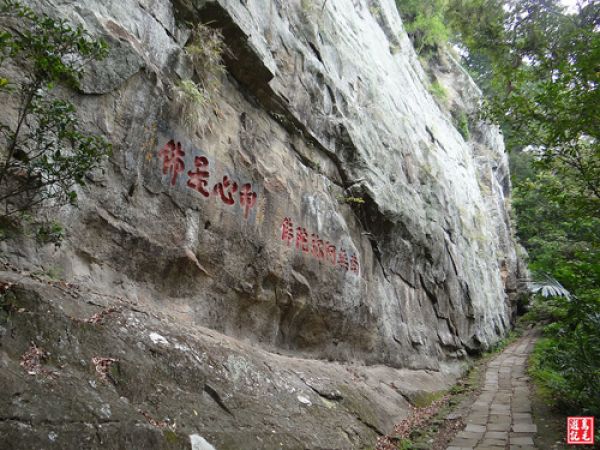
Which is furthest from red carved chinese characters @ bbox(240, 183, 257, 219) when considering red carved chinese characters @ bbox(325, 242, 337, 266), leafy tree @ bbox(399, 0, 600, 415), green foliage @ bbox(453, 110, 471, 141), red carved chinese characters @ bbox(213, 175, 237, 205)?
green foliage @ bbox(453, 110, 471, 141)

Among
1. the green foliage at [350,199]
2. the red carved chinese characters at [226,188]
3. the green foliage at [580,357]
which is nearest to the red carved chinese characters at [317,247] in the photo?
the green foliage at [350,199]

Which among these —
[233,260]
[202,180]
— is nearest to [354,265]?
[233,260]

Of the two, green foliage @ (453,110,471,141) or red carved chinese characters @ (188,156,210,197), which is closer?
red carved chinese characters @ (188,156,210,197)

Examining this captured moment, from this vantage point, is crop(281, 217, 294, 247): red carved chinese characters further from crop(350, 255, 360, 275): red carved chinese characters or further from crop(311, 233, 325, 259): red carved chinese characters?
crop(350, 255, 360, 275): red carved chinese characters

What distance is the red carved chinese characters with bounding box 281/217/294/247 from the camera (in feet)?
23.3

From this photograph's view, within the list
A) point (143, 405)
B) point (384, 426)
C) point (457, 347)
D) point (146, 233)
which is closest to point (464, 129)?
point (457, 347)

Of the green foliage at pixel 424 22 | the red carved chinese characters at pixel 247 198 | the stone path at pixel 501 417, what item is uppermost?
the green foliage at pixel 424 22

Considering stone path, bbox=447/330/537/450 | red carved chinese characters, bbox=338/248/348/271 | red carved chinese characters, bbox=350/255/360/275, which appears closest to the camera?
stone path, bbox=447/330/537/450

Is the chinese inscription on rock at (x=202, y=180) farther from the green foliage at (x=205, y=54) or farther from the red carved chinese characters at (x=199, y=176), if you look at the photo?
the green foliage at (x=205, y=54)

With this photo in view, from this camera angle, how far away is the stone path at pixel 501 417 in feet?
20.0

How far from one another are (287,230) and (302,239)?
39cm

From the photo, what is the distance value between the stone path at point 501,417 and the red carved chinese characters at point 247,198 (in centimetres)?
472

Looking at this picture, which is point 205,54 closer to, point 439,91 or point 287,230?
point 287,230
